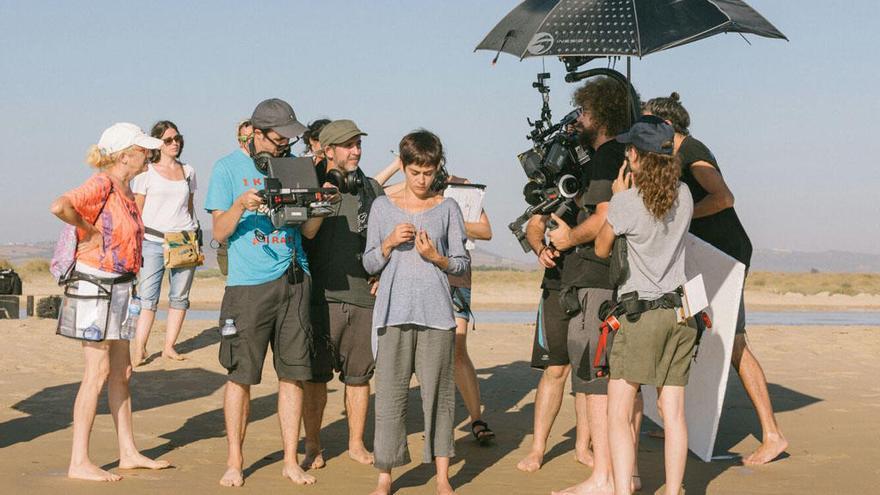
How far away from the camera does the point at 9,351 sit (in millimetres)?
11398

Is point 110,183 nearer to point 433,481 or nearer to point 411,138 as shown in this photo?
point 411,138

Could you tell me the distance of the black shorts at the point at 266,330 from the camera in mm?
6184

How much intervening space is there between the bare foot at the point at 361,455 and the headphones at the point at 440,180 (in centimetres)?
181

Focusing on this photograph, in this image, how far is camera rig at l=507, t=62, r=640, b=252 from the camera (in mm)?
6098

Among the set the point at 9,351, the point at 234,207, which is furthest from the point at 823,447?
the point at 9,351

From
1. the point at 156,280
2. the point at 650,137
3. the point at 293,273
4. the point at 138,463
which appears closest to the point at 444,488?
the point at 293,273

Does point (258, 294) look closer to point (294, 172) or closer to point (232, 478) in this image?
point (294, 172)

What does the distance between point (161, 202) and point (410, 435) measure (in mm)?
3588

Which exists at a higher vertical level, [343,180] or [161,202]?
[343,180]

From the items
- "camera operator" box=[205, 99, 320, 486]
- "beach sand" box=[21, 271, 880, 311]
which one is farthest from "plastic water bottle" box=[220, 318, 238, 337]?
"beach sand" box=[21, 271, 880, 311]

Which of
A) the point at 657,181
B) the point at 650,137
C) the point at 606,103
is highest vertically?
the point at 606,103

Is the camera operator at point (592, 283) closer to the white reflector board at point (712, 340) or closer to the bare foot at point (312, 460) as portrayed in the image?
the white reflector board at point (712, 340)

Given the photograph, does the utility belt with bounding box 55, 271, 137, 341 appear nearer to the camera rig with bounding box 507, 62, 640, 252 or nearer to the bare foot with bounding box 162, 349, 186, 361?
the camera rig with bounding box 507, 62, 640, 252

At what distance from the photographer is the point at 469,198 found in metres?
7.39
